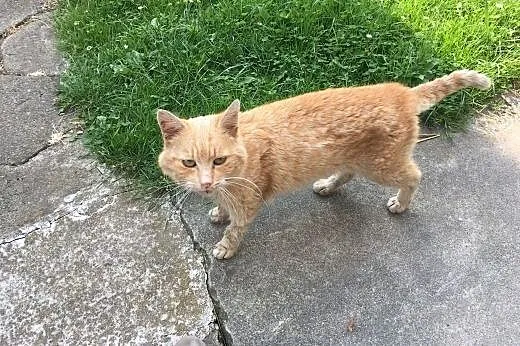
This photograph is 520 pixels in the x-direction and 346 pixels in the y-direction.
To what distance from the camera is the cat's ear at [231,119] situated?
2.53 m

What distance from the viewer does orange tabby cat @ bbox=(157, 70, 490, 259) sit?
2.57m

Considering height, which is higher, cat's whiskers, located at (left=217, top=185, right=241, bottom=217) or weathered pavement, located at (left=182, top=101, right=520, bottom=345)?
cat's whiskers, located at (left=217, top=185, right=241, bottom=217)

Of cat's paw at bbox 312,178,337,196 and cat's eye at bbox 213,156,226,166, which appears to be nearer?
cat's eye at bbox 213,156,226,166

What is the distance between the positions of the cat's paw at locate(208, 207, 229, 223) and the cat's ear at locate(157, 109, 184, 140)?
26.9 inches

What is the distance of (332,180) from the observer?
10.8 ft

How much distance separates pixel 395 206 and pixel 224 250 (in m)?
1.07

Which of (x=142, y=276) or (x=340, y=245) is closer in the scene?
(x=142, y=276)

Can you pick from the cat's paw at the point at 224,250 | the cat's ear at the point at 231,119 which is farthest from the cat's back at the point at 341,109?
the cat's paw at the point at 224,250

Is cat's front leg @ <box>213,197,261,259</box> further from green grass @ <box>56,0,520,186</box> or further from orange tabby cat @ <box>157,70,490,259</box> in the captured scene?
green grass @ <box>56,0,520,186</box>

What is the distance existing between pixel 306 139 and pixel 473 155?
142 cm

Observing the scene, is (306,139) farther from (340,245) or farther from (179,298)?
(179,298)

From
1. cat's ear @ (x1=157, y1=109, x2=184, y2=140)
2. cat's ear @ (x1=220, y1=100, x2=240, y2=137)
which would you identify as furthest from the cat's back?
cat's ear @ (x1=157, y1=109, x2=184, y2=140)

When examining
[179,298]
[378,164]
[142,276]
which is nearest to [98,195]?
[142,276]

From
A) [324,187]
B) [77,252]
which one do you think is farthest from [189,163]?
[324,187]
